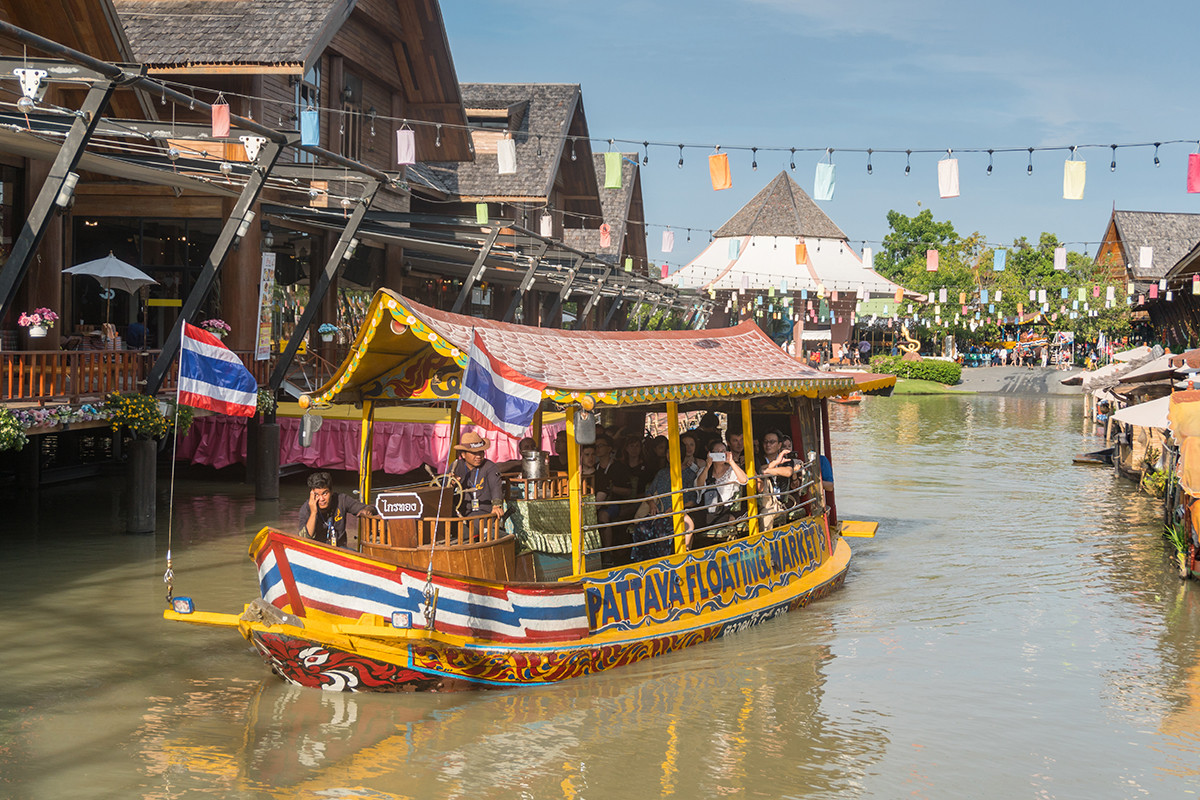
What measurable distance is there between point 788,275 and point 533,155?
106 feet

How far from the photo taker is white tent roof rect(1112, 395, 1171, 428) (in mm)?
17109

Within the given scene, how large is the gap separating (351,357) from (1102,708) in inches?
284

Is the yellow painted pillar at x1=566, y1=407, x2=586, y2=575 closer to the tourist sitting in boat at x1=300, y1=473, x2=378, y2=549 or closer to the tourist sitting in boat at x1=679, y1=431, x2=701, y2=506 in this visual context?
the tourist sitting in boat at x1=300, y1=473, x2=378, y2=549

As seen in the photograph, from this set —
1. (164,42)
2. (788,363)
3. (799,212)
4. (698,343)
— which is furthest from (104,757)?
(799,212)

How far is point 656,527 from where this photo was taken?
11.3 meters

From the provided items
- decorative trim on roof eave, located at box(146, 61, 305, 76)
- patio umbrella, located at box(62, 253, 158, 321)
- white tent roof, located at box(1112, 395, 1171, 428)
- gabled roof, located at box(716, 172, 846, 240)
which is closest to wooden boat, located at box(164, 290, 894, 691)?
white tent roof, located at box(1112, 395, 1171, 428)

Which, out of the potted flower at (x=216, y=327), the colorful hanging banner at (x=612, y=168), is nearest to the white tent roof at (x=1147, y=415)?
the colorful hanging banner at (x=612, y=168)

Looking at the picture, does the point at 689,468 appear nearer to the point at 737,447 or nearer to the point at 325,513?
the point at 737,447

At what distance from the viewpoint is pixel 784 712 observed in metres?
9.48

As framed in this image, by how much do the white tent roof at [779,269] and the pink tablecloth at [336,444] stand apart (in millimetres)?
39752

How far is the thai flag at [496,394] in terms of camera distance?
8156mm

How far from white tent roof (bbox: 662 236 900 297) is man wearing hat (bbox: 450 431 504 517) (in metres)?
47.8

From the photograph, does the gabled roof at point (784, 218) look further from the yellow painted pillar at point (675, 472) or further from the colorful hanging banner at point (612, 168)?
the yellow painted pillar at point (675, 472)

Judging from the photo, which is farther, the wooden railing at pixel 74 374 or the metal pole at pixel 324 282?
the metal pole at pixel 324 282
